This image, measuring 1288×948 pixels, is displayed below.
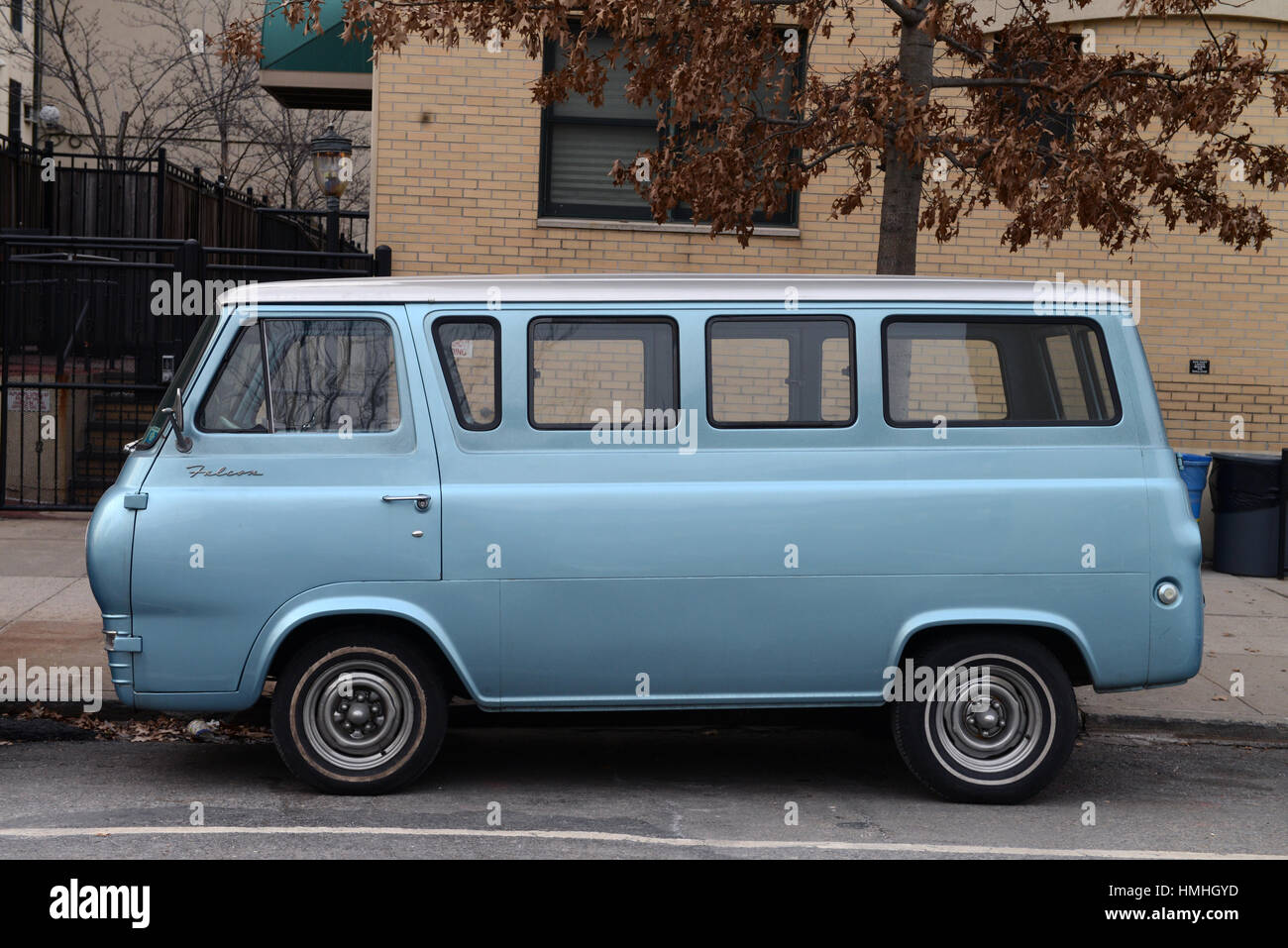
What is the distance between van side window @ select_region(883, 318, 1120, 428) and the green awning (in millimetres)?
10135

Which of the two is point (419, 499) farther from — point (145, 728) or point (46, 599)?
point (46, 599)

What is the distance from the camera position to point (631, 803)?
598cm

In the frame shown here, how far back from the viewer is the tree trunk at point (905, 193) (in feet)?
29.0

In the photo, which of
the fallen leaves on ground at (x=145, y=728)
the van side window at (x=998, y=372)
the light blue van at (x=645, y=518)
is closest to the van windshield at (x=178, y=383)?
the light blue van at (x=645, y=518)

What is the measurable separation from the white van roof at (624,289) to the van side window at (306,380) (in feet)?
0.43

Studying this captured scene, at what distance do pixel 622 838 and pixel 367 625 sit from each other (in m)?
1.37

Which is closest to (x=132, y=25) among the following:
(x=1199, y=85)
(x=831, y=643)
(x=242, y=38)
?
(x=242, y=38)

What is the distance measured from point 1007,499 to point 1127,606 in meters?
0.67

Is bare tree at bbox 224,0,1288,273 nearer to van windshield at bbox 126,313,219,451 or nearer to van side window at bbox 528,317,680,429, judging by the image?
van side window at bbox 528,317,680,429

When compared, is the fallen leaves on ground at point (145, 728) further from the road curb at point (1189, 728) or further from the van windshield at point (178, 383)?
the road curb at point (1189, 728)

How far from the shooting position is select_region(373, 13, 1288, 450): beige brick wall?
12.4 meters

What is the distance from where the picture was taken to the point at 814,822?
577 centimetres

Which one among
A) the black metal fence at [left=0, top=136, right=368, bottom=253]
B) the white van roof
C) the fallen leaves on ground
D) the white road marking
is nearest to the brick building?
the black metal fence at [left=0, top=136, right=368, bottom=253]

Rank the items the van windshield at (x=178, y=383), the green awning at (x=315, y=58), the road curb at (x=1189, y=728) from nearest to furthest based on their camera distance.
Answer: the van windshield at (x=178, y=383) < the road curb at (x=1189, y=728) < the green awning at (x=315, y=58)
